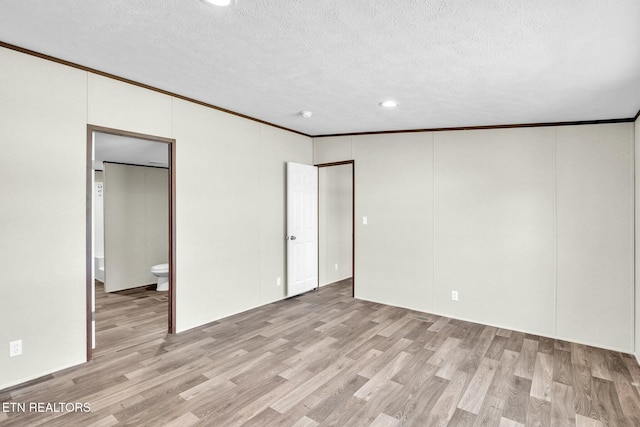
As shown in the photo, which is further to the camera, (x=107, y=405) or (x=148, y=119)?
(x=148, y=119)

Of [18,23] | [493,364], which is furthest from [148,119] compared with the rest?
[493,364]

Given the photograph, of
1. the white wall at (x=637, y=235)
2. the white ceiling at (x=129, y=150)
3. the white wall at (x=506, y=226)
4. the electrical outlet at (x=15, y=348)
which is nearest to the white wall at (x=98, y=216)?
the white ceiling at (x=129, y=150)

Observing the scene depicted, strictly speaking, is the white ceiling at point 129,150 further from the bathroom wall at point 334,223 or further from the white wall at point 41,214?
the bathroom wall at point 334,223

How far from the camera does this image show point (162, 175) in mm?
6133

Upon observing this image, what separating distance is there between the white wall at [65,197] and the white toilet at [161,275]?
1879mm

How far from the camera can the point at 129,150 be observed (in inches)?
184

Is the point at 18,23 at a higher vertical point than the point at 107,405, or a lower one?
higher

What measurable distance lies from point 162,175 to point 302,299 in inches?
135

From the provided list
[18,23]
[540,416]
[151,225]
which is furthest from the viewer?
[151,225]

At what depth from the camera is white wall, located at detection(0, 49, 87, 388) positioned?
2.48m

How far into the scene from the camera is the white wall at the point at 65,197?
8.21 ft

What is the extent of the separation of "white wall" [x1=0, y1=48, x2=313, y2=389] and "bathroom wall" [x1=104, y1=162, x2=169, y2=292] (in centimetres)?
221

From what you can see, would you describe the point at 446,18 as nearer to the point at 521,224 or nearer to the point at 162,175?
the point at 521,224

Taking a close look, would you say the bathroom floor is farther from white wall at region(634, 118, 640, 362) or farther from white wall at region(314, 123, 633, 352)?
white wall at region(634, 118, 640, 362)
